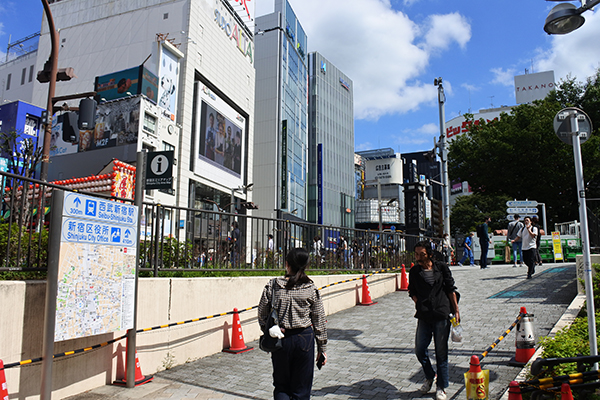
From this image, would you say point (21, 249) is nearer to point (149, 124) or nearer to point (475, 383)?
point (475, 383)

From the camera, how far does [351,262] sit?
13.4 meters

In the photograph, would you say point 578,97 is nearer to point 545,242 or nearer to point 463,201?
point 545,242

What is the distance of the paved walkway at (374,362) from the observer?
5.71 metres

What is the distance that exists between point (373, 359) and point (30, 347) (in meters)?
4.67

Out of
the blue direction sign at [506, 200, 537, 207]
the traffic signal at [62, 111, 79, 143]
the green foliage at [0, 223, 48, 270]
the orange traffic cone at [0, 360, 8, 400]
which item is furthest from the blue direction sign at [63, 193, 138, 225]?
the blue direction sign at [506, 200, 537, 207]

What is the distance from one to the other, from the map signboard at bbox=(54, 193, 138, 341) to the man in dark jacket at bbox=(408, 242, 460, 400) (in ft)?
12.0

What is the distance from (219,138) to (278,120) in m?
19.3

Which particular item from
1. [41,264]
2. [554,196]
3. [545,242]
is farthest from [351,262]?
[554,196]

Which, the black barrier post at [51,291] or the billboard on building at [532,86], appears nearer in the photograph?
the black barrier post at [51,291]

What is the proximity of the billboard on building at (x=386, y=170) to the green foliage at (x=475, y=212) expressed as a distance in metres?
47.4

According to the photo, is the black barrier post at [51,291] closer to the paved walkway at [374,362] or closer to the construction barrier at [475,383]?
the paved walkway at [374,362]

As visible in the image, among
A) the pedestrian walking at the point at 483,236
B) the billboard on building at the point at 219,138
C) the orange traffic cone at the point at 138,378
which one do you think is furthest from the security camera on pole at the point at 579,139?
the billboard on building at the point at 219,138

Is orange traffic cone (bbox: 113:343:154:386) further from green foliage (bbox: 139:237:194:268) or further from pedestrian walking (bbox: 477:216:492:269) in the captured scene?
pedestrian walking (bbox: 477:216:492:269)

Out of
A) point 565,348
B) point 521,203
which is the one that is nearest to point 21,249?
point 565,348
